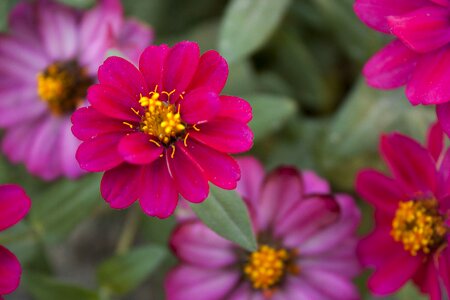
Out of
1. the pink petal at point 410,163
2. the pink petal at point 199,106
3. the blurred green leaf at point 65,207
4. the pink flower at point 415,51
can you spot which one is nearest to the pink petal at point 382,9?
the pink flower at point 415,51

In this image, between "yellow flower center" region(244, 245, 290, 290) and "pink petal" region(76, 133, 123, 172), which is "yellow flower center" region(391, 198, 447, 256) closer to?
"yellow flower center" region(244, 245, 290, 290)

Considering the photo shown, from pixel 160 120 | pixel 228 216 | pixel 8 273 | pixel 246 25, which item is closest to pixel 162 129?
pixel 160 120

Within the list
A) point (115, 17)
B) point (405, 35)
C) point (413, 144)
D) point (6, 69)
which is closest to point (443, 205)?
point (413, 144)

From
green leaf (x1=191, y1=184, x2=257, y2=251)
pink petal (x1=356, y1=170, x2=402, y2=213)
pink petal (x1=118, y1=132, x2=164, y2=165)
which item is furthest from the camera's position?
pink petal (x1=356, y1=170, x2=402, y2=213)

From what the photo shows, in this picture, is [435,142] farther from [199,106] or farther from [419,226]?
[199,106]

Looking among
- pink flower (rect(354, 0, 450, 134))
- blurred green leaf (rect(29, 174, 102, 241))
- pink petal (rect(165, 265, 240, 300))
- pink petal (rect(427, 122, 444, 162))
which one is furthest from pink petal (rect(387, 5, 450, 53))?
blurred green leaf (rect(29, 174, 102, 241))

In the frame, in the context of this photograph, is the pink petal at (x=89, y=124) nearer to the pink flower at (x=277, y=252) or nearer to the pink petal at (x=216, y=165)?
the pink petal at (x=216, y=165)

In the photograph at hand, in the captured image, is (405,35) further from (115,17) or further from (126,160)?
(115,17)
